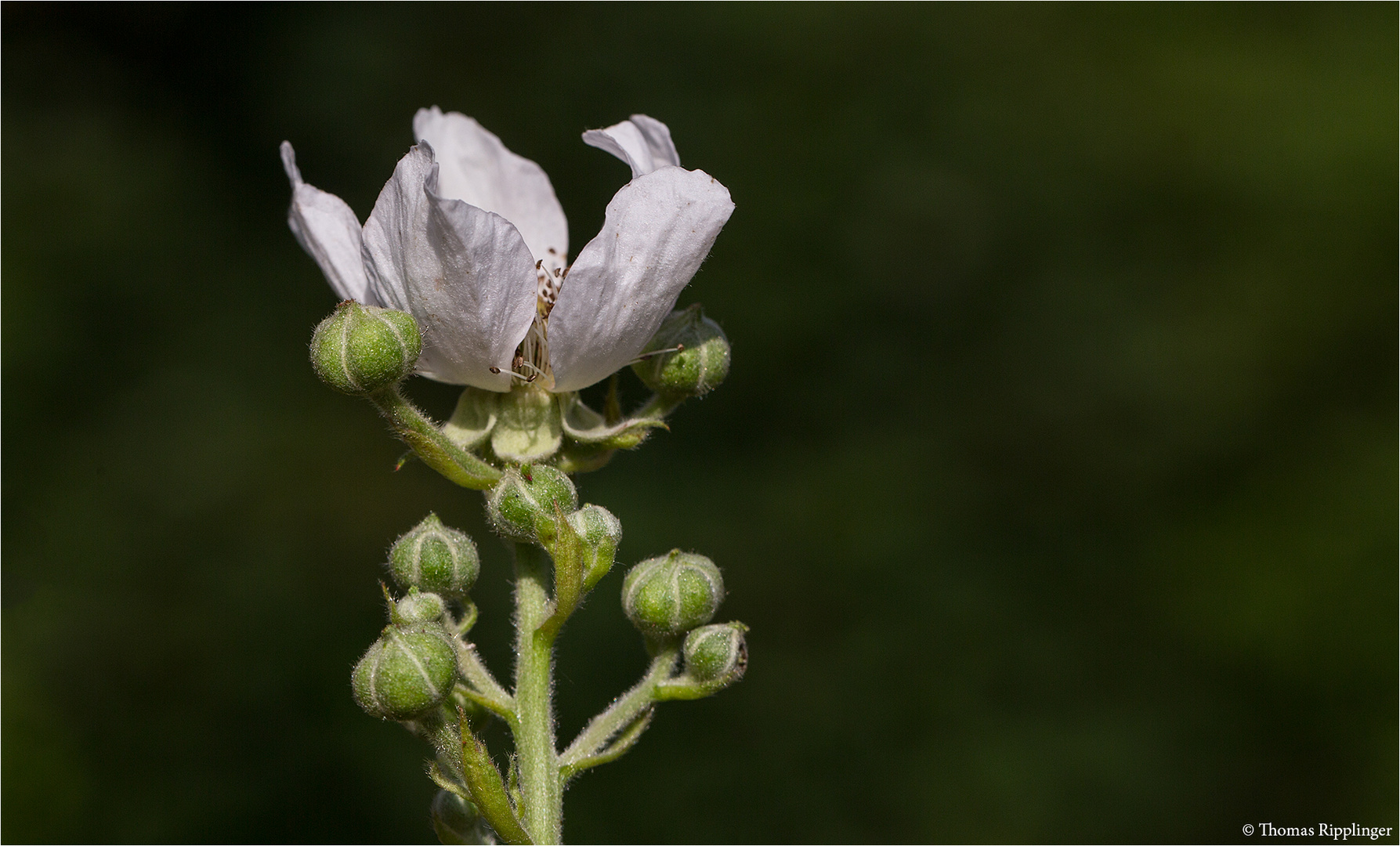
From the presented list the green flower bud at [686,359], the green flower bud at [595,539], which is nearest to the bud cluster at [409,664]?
the green flower bud at [595,539]

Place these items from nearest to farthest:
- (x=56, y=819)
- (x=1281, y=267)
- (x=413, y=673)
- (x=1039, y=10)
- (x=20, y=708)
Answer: (x=413, y=673) → (x=56, y=819) → (x=20, y=708) → (x=1281, y=267) → (x=1039, y=10)

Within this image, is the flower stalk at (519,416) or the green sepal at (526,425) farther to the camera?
the green sepal at (526,425)

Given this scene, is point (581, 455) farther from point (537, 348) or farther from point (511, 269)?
point (511, 269)

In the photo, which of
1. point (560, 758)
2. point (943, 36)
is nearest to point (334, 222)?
point (560, 758)

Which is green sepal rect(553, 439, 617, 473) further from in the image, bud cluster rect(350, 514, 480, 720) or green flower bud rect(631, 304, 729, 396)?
bud cluster rect(350, 514, 480, 720)

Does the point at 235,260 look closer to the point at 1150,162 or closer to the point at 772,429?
the point at 772,429

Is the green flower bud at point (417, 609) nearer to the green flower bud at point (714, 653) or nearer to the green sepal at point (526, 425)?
the green sepal at point (526, 425)

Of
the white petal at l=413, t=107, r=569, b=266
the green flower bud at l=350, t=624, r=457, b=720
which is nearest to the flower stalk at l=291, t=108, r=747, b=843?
the green flower bud at l=350, t=624, r=457, b=720
